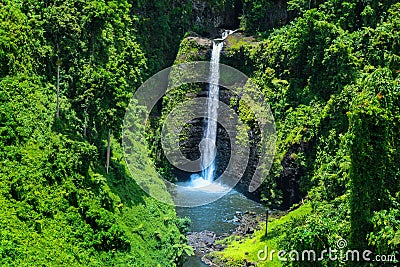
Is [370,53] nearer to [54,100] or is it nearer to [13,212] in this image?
[54,100]

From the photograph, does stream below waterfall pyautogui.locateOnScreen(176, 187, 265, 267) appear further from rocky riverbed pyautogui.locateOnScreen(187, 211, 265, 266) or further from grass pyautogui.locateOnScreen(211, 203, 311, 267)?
grass pyautogui.locateOnScreen(211, 203, 311, 267)

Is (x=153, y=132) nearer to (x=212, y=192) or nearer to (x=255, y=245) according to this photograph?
(x=212, y=192)

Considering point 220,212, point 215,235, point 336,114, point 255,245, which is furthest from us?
point 220,212

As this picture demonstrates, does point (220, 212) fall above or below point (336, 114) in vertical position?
below

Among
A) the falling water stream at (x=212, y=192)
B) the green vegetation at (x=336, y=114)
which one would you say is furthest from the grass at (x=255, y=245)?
the falling water stream at (x=212, y=192)

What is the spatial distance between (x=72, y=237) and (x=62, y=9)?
42.6 feet

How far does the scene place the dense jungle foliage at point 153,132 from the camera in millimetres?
19578

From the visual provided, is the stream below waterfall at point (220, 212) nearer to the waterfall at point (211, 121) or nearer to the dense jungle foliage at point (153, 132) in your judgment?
Answer: the dense jungle foliage at point (153, 132)

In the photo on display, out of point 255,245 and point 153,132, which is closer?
point 255,245

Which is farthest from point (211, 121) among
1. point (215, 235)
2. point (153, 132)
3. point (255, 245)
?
point (255, 245)

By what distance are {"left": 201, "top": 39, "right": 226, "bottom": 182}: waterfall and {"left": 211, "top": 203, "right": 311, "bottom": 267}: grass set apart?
9.61 metres

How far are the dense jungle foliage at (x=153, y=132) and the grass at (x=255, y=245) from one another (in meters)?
1.58

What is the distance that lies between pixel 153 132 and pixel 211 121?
14.4 feet

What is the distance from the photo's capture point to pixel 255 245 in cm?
2822
